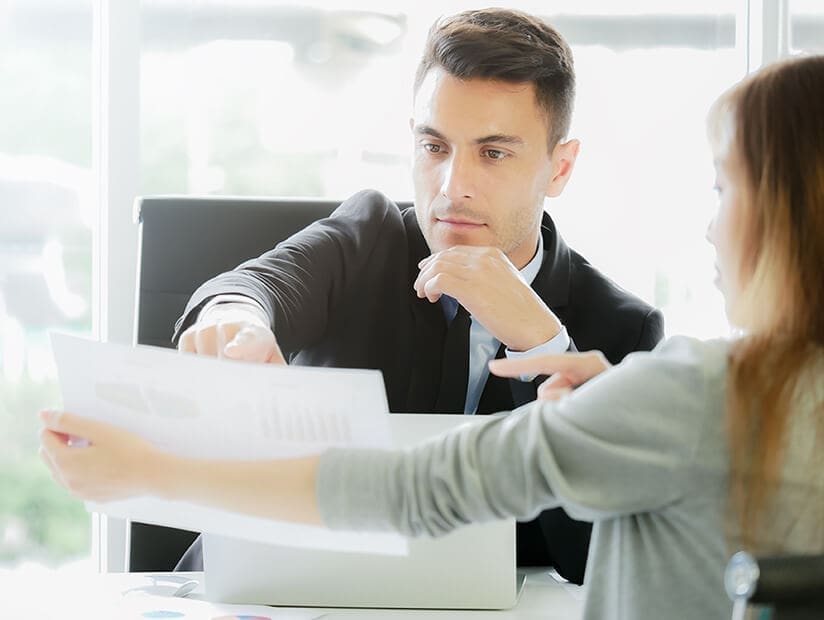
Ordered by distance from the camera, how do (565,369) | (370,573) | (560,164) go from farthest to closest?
(560,164) < (370,573) < (565,369)

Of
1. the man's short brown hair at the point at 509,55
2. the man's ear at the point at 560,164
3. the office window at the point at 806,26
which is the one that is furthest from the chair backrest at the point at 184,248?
the office window at the point at 806,26

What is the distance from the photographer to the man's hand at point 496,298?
1.35 m

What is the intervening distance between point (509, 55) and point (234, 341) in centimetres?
76

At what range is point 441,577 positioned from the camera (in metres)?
1.03

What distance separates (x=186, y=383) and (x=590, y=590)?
35 centimetres

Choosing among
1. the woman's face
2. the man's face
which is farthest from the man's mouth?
the woman's face

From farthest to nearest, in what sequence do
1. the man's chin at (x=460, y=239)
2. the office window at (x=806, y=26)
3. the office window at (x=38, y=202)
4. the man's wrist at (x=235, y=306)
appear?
the office window at (x=806, y=26), the office window at (x=38, y=202), the man's chin at (x=460, y=239), the man's wrist at (x=235, y=306)

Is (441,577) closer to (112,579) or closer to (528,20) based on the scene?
(112,579)

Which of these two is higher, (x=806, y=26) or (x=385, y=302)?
(x=806, y=26)

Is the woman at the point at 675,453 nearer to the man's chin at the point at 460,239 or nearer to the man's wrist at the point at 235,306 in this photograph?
the man's wrist at the point at 235,306

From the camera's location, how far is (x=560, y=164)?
175cm

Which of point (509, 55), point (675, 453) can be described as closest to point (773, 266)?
point (675, 453)

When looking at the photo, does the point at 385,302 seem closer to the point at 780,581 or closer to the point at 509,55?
the point at 509,55

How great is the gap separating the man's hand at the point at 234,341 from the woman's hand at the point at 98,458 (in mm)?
255
